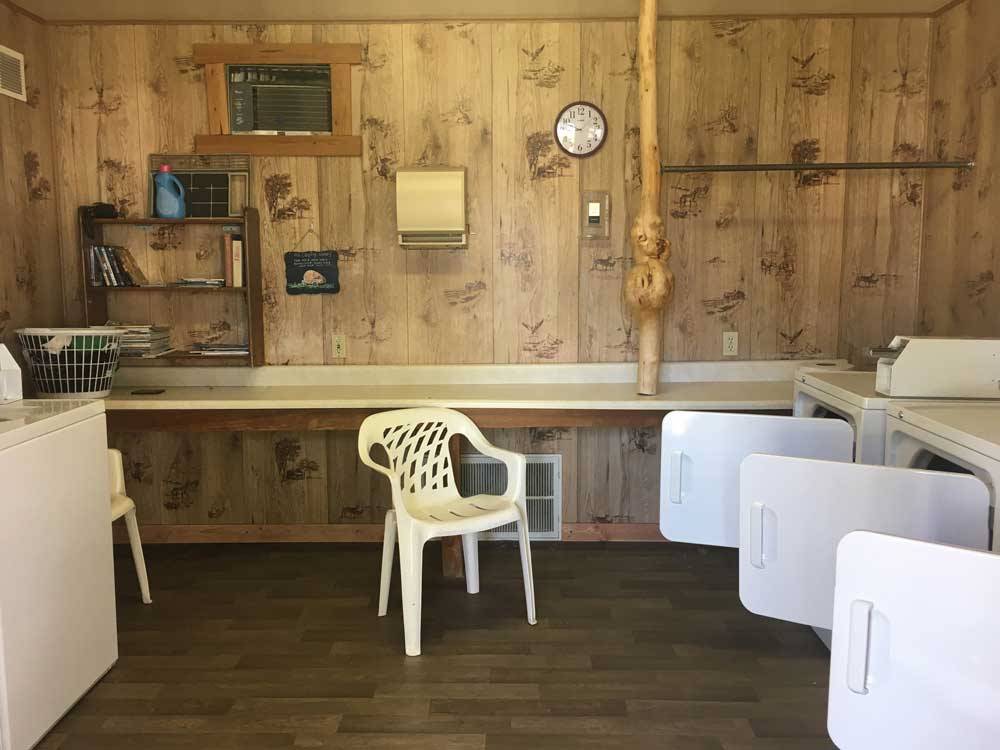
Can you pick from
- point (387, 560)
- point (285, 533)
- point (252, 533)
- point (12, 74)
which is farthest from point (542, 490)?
point (12, 74)

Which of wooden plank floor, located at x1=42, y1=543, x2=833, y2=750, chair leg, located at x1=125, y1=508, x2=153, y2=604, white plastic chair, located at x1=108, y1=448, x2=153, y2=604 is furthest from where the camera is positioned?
chair leg, located at x1=125, y1=508, x2=153, y2=604

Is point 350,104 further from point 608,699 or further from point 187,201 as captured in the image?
point 608,699

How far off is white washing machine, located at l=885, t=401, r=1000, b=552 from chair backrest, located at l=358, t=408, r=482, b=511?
135 centimetres

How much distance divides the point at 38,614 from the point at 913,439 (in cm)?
236

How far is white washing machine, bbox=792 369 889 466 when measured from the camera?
86.4 inches

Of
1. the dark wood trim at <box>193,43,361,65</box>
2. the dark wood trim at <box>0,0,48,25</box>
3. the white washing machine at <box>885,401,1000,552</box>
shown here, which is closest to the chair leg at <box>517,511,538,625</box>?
the white washing machine at <box>885,401,1000,552</box>

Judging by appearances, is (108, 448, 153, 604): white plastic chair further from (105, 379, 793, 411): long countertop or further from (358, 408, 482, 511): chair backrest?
(358, 408, 482, 511): chair backrest

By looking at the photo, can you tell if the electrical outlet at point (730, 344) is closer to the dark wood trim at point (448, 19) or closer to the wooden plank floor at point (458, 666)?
the wooden plank floor at point (458, 666)

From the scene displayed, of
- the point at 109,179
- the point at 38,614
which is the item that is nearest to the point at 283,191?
the point at 109,179

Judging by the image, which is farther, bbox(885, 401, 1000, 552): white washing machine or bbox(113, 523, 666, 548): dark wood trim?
bbox(113, 523, 666, 548): dark wood trim

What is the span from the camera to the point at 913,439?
6.77 ft

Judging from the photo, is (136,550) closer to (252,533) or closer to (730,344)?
(252,533)

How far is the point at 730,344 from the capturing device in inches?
133

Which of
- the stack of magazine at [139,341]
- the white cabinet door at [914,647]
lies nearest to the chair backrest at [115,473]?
the stack of magazine at [139,341]
